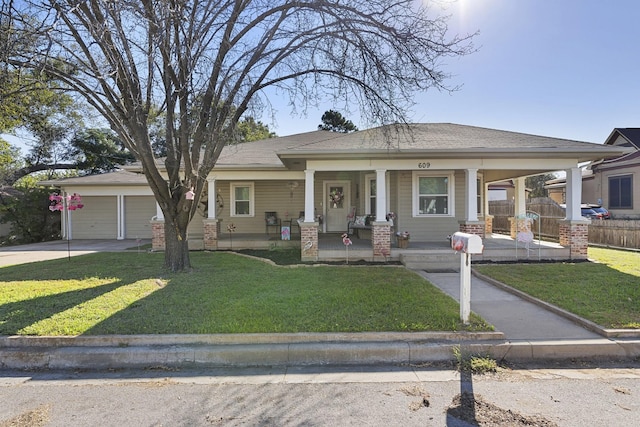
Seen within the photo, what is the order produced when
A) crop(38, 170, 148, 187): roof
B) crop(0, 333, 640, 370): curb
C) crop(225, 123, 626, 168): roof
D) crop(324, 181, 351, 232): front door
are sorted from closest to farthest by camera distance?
crop(0, 333, 640, 370): curb
crop(225, 123, 626, 168): roof
crop(324, 181, 351, 232): front door
crop(38, 170, 148, 187): roof

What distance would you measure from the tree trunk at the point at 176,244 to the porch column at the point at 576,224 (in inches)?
387

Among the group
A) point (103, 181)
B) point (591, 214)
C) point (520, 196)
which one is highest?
point (103, 181)

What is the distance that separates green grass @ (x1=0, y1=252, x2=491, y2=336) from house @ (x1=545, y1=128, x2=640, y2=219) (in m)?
17.5

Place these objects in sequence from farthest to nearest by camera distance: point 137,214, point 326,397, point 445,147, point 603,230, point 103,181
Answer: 1. point 137,214
2. point 103,181
3. point 603,230
4. point 445,147
5. point 326,397

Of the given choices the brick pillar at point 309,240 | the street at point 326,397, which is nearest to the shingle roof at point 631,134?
the brick pillar at point 309,240

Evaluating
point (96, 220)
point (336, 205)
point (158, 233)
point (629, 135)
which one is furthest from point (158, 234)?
point (629, 135)

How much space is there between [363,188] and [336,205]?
192 cm

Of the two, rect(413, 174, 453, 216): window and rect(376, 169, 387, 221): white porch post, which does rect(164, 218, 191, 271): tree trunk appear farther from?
rect(413, 174, 453, 216): window

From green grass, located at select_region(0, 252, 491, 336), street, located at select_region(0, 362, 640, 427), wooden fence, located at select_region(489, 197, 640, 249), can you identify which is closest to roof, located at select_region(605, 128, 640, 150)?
wooden fence, located at select_region(489, 197, 640, 249)

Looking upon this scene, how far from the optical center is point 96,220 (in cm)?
1655

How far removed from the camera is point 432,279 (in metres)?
7.60

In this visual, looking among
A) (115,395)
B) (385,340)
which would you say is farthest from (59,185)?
(385,340)

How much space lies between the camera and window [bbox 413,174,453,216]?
1105cm

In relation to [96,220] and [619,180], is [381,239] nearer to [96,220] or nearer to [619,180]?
[96,220]
